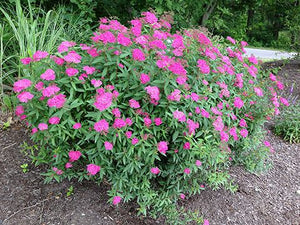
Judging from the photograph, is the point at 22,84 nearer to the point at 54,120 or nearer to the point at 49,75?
the point at 49,75

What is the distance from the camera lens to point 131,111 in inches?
79.8

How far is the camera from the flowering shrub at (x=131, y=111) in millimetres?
1915

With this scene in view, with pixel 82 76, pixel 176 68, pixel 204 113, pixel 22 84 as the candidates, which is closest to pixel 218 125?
pixel 204 113

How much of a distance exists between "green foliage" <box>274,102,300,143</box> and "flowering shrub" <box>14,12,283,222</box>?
6.31ft

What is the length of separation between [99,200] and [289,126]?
9.31 feet

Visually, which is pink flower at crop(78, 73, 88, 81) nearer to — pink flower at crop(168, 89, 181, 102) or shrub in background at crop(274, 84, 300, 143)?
pink flower at crop(168, 89, 181, 102)

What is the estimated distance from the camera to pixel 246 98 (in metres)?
2.70

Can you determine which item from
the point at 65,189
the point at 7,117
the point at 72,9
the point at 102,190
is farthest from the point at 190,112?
the point at 72,9

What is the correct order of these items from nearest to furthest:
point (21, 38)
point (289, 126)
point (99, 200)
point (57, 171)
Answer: point (57, 171), point (99, 200), point (21, 38), point (289, 126)

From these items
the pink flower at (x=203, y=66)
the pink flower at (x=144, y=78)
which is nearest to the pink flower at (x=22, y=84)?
the pink flower at (x=144, y=78)

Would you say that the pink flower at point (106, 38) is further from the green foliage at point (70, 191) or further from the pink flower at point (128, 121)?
the green foliage at point (70, 191)

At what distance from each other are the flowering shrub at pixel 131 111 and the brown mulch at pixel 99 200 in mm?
→ 207

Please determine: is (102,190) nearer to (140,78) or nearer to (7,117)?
(140,78)

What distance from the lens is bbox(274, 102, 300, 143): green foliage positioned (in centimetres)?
386
